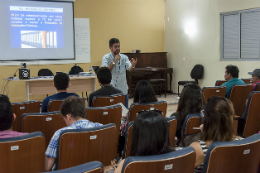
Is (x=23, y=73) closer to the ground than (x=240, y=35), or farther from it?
closer to the ground

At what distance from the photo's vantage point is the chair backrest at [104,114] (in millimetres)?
2549

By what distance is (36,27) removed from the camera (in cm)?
688

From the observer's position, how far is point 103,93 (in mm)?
3312

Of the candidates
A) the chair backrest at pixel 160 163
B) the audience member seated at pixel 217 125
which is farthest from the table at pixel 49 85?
the chair backrest at pixel 160 163

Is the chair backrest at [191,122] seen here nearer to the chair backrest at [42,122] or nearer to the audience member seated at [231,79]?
the chair backrest at [42,122]

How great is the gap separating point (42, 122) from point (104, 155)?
0.73m

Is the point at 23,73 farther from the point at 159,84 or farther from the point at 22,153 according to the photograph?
the point at 22,153

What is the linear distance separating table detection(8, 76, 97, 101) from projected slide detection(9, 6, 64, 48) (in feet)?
5.04

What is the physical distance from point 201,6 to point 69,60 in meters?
3.95

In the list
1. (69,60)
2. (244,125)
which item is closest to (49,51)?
(69,60)

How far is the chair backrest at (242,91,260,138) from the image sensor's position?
3.12 meters

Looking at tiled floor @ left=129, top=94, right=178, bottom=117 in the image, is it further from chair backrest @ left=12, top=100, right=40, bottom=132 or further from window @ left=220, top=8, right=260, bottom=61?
chair backrest @ left=12, top=100, right=40, bottom=132

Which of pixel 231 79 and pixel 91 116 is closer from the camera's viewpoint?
pixel 91 116

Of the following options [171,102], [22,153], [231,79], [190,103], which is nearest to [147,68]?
[171,102]
